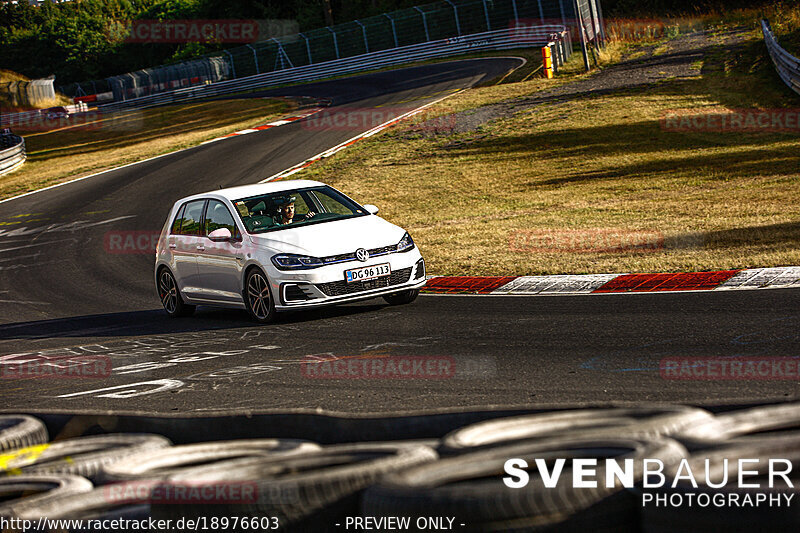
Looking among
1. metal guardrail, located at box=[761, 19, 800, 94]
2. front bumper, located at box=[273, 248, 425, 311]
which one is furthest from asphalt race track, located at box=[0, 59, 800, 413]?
metal guardrail, located at box=[761, 19, 800, 94]

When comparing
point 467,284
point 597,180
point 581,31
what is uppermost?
point 581,31

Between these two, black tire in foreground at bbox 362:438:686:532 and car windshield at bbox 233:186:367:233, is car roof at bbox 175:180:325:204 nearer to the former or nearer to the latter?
car windshield at bbox 233:186:367:233

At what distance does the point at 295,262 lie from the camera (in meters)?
10.7

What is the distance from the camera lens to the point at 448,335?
9.06m

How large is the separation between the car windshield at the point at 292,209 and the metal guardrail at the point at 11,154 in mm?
25574

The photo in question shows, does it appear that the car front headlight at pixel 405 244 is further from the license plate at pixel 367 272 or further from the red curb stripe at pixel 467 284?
the red curb stripe at pixel 467 284

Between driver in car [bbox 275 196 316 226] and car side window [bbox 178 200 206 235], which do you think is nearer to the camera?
driver in car [bbox 275 196 316 226]

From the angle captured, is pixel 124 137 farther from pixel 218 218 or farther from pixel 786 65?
pixel 218 218

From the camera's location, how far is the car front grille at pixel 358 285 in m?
10.6

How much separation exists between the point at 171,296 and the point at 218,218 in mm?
1560

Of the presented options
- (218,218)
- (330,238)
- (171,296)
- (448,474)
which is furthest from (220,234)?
(448,474)

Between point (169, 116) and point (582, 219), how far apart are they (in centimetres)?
3559

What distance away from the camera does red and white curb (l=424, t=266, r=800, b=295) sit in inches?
389

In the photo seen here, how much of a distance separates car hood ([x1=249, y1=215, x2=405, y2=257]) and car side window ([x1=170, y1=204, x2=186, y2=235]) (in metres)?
1.98
